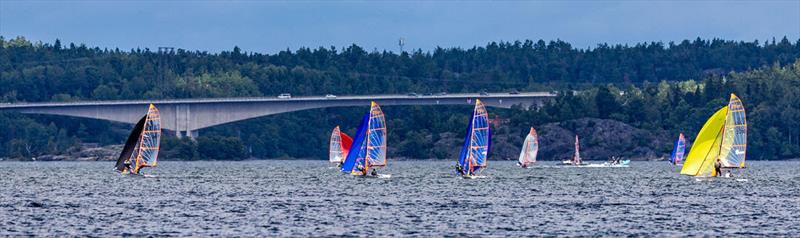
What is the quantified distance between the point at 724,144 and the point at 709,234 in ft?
144

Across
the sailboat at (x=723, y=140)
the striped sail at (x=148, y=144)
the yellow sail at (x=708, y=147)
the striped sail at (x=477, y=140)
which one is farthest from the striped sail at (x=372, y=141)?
the sailboat at (x=723, y=140)

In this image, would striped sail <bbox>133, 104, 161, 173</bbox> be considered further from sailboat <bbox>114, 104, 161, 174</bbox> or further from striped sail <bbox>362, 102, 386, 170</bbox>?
striped sail <bbox>362, 102, 386, 170</bbox>

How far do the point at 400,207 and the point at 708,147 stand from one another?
106ft

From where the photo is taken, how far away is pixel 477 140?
12369 centimetres

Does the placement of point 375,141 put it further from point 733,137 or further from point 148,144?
point 733,137

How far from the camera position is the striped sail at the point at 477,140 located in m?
123

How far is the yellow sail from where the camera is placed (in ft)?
376

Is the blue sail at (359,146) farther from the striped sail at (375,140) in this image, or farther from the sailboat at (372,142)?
the striped sail at (375,140)

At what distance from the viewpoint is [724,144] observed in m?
114

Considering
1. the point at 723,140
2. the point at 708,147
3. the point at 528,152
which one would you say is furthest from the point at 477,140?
the point at 528,152

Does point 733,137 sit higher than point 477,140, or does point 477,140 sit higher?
point 733,137

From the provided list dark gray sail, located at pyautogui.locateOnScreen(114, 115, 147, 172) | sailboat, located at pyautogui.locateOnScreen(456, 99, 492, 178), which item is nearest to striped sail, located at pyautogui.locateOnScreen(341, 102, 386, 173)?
sailboat, located at pyautogui.locateOnScreen(456, 99, 492, 178)

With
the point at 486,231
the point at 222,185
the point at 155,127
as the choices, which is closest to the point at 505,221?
the point at 486,231

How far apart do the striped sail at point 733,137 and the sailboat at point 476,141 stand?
54.4 feet
